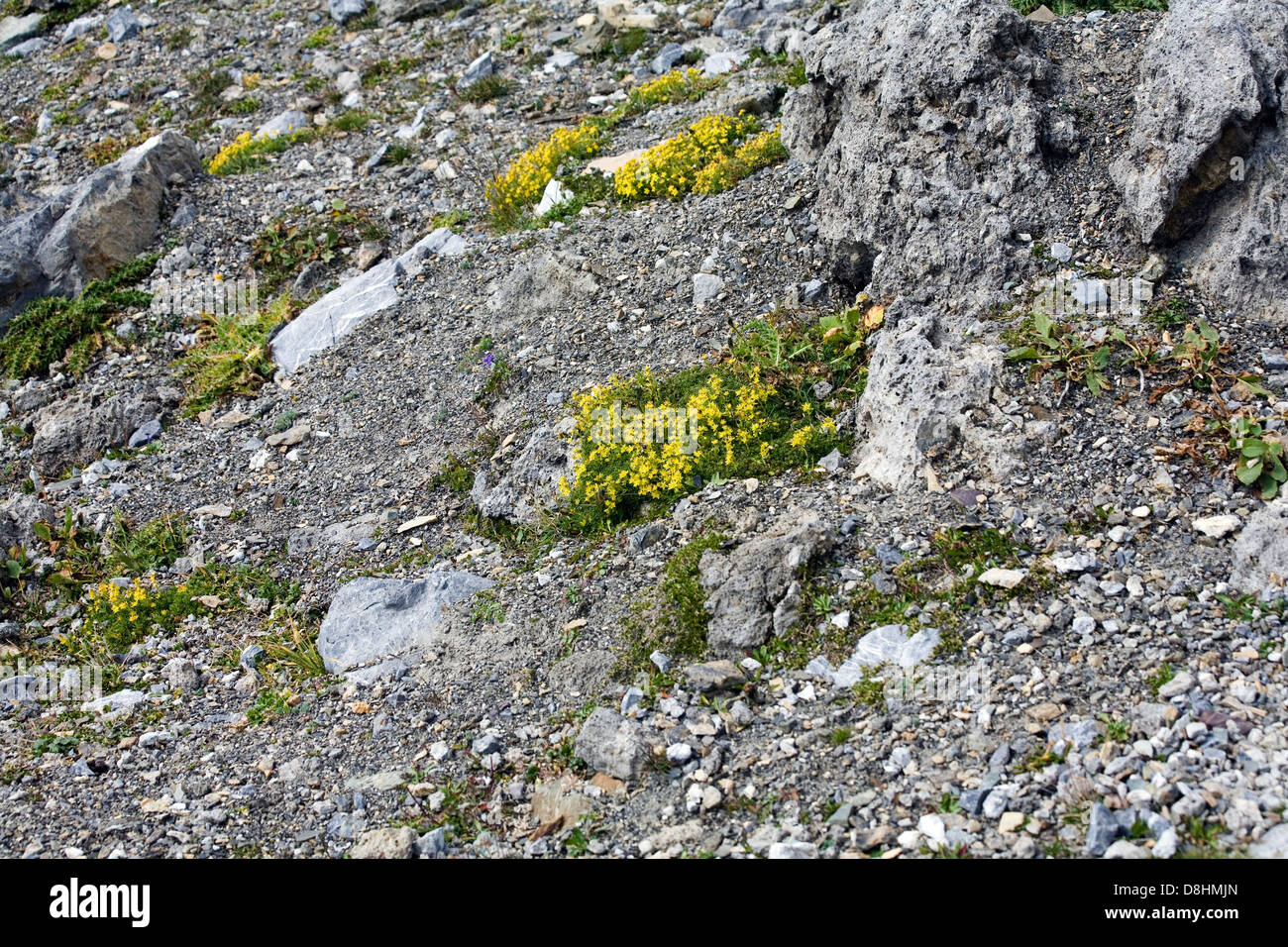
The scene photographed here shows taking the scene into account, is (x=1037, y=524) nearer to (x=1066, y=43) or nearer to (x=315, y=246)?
(x=1066, y=43)

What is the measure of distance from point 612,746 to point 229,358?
7.10 meters

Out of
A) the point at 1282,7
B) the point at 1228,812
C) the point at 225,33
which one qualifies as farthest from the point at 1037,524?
the point at 225,33

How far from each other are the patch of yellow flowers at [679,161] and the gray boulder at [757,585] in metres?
5.16

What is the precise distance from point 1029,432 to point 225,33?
15.5 m

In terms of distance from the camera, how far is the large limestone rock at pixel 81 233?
1194cm

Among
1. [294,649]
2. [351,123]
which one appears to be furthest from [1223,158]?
[351,123]

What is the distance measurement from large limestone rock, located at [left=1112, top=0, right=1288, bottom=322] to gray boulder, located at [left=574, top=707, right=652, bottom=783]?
529 centimetres

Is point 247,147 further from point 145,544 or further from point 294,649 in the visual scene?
point 294,649

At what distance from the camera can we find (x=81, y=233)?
39.8 ft

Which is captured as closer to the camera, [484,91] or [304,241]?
[304,241]

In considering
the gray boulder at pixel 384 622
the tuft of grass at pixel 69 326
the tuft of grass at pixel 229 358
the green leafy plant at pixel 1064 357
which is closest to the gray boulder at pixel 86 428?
the tuft of grass at pixel 229 358

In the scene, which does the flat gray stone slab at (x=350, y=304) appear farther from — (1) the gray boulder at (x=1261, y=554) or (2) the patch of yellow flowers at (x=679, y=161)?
(1) the gray boulder at (x=1261, y=554)
